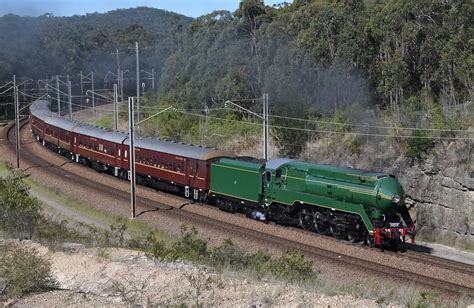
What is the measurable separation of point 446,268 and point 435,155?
11303 millimetres

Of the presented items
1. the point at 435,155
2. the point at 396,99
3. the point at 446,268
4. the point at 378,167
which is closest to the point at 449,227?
the point at 435,155

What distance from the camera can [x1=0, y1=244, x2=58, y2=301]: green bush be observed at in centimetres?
1373

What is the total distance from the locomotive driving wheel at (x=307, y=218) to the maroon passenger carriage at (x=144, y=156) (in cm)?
677

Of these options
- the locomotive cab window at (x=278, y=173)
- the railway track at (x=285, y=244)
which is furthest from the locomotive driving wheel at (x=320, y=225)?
the locomotive cab window at (x=278, y=173)

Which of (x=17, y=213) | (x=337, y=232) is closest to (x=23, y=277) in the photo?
(x=17, y=213)

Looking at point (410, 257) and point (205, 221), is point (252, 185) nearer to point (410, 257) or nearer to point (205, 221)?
point (205, 221)

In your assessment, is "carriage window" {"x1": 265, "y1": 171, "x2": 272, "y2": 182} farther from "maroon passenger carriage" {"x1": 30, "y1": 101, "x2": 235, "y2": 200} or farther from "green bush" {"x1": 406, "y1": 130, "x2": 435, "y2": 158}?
"green bush" {"x1": 406, "y1": 130, "x2": 435, "y2": 158}

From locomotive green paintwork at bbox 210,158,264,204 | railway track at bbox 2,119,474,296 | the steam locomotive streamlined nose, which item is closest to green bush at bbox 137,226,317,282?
railway track at bbox 2,119,474,296

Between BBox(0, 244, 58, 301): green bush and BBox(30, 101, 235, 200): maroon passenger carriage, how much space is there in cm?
1646

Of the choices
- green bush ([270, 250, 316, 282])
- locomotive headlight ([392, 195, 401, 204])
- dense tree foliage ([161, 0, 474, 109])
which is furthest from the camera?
dense tree foliage ([161, 0, 474, 109])

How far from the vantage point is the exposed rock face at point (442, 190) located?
28156 mm

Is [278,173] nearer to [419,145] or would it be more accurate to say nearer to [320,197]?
[320,197]

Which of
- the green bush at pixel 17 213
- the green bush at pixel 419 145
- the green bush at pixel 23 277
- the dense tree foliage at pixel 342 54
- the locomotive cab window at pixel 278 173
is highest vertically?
the dense tree foliage at pixel 342 54

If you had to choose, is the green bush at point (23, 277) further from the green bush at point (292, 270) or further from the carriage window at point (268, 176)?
the carriage window at point (268, 176)
